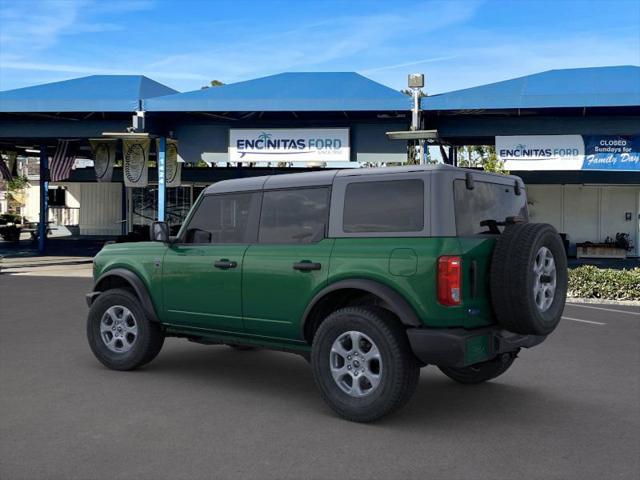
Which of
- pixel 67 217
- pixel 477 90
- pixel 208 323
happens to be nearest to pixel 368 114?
pixel 477 90

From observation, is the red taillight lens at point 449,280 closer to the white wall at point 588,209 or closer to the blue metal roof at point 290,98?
the blue metal roof at point 290,98

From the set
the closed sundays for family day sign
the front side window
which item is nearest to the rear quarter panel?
the front side window

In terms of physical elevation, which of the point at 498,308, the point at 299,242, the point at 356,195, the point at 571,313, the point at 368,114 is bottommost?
the point at 571,313

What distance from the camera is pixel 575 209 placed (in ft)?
89.4

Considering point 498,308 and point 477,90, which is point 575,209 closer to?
point 477,90

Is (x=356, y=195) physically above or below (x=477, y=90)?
below

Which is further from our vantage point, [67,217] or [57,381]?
[67,217]

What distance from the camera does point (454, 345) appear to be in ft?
15.9

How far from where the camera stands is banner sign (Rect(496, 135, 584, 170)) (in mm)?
20219

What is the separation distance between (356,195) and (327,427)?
6.18 ft

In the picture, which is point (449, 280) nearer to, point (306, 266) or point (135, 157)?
point (306, 266)

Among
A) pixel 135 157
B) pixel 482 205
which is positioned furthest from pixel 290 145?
pixel 482 205

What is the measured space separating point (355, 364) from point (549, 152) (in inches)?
662

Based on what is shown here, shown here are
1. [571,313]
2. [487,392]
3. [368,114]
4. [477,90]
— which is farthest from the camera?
[368,114]
